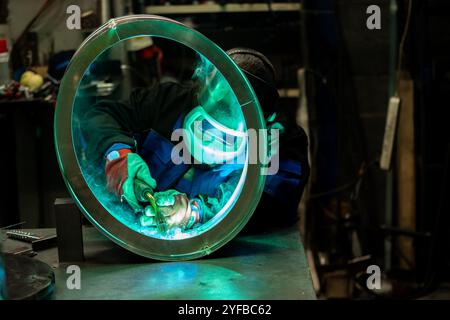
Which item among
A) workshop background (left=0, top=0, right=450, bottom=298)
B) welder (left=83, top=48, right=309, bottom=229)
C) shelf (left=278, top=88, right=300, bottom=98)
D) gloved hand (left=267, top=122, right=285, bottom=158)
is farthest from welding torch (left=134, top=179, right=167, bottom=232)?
shelf (left=278, top=88, right=300, bottom=98)

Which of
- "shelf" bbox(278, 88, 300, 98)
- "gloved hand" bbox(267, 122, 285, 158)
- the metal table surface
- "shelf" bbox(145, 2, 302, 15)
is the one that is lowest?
the metal table surface

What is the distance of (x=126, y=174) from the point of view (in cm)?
137

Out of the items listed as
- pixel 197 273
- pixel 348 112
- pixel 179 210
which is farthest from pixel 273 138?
pixel 348 112

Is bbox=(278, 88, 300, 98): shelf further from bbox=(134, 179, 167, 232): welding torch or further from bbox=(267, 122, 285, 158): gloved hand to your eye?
bbox=(134, 179, 167, 232): welding torch

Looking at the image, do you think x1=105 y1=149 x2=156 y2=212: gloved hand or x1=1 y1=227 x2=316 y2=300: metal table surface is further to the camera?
x1=105 y1=149 x2=156 y2=212: gloved hand

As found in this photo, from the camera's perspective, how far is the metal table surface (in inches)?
45.6

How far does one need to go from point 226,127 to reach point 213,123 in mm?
38

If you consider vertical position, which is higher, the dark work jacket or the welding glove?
the dark work jacket

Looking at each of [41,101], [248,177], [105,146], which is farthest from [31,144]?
[248,177]

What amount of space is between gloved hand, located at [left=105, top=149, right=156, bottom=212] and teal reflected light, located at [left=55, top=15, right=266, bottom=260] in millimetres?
26

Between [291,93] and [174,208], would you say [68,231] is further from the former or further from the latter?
[291,93]

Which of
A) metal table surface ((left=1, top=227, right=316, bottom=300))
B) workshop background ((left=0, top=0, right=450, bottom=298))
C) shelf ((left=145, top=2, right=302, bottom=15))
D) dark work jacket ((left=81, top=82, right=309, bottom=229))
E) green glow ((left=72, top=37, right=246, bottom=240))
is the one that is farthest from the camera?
shelf ((left=145, top=2, right=302, bottom=15))

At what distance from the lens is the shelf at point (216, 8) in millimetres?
2734

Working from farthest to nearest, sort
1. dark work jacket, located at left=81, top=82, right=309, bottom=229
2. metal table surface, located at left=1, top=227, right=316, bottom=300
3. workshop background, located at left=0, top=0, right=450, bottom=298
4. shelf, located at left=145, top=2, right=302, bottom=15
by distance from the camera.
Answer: shelf, located at left=145, top=2, right=302, bottom=15 < workshop background, located at left=0, top=0, right=450, bottom=298 < dark work jacket, located at left=81, top=82, right=309, bottom=229 < metal table surface, located at left=1, top=227, right=316, bottom=300
